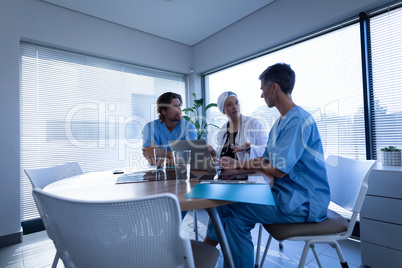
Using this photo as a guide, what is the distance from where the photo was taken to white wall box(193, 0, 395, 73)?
2.45m

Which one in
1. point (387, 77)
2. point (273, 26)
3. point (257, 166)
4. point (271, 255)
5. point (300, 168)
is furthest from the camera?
point (273, 26)

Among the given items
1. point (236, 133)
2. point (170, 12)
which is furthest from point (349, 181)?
point (170, 12)

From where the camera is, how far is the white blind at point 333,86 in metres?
2.45

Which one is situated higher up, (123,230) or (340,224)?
(123,230)

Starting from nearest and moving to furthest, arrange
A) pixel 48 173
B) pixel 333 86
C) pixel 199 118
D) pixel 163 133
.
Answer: pixel 48 173
pixel 163 133
pixel 333 86
pixel 199 118

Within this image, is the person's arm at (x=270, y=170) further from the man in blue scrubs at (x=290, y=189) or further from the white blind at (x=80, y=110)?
the white blind at (x=80, y=110)

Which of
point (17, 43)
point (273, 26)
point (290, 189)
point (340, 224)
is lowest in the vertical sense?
point (340, 224)

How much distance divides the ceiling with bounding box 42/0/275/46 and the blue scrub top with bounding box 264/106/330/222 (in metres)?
2.43

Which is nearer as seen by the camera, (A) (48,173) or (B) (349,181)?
(B) (349,181)

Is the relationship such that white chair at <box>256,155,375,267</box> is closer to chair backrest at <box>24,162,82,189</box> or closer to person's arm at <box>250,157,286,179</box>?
person's arm at <box>250,157,286,179</box>

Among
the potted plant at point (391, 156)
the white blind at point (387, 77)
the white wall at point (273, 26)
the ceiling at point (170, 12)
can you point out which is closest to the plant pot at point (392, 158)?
the potted plant at point (391, 156)

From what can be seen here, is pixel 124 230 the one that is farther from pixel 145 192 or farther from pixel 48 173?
pixel 48 173

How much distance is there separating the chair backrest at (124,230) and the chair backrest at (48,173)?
115cm

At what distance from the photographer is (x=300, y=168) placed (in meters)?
1.33
